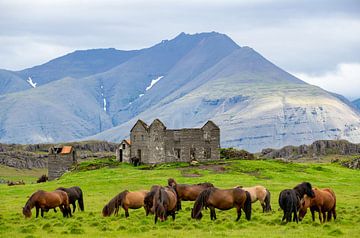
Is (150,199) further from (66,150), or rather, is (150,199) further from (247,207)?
(66,150)

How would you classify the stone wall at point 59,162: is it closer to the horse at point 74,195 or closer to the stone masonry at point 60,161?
the stone masonry at point 60,161

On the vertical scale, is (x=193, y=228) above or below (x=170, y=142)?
below

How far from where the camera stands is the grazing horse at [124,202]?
1716 inches

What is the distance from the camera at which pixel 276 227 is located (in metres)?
37.9

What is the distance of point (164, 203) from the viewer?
40562mm

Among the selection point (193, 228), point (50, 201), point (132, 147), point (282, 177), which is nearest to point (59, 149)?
point (132, 147)

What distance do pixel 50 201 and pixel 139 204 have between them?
5212 mm

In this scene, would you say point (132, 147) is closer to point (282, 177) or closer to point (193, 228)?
point (282, 177)

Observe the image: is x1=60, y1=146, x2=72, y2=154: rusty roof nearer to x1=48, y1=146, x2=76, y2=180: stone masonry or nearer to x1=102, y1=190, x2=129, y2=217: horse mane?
x1=48, y1=146, x2=76, y2=180: stone masonry

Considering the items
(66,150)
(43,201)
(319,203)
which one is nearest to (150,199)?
(43,201)

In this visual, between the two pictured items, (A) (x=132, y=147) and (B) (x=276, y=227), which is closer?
(B) (x=276, y=227)

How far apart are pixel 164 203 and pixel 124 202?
158 inches

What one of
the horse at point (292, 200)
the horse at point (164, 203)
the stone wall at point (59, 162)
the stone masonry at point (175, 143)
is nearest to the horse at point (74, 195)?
the horse at point (164, 203)

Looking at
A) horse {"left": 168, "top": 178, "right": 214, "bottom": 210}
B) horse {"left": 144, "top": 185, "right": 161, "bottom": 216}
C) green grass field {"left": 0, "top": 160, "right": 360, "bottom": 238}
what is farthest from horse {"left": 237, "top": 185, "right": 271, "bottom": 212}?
horse {"left": 144, "top": 185, "right": 161, "bottom": 216}
